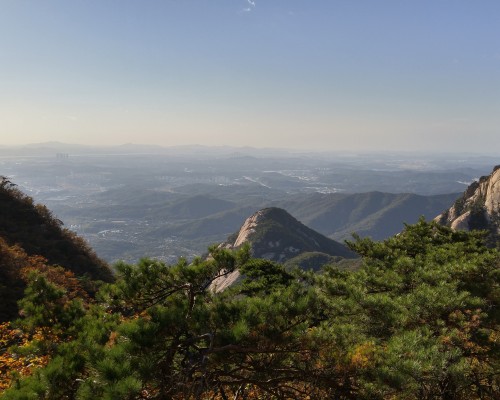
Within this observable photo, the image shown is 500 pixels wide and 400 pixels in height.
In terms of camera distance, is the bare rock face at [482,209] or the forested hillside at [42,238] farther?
the bare rock face at [482,209]

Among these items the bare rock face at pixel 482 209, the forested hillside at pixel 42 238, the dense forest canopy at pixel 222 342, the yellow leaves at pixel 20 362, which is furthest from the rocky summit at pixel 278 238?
the dense forest canopy at pixel 222 342

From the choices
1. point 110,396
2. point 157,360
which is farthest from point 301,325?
point 110,396

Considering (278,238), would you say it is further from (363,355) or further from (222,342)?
(222,342)

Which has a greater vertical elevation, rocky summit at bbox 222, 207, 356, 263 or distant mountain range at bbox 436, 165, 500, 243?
distant mountain range at bbox 436, 165, 500, 243

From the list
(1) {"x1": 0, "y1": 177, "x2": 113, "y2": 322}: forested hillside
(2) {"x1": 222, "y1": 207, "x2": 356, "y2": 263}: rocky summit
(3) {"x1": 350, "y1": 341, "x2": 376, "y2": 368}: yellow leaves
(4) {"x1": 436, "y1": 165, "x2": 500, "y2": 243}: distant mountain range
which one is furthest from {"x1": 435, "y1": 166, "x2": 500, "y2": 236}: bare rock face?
(3) {"x1": 350, "y1": 341, "x2": 376, "y2": 368}: yellow leaves

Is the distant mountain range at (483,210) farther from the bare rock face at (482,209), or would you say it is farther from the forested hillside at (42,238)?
the forested hillside at (42,238)

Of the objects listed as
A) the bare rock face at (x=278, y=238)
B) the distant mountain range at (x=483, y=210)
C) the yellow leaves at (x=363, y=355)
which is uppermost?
the yellow leaves at (x=363, y=355)

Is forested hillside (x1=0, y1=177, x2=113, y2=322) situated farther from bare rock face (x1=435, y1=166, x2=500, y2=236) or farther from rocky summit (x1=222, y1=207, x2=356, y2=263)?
rocky summit (x1=222, y1=207, x2=356, y2=263)
